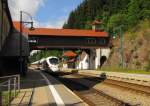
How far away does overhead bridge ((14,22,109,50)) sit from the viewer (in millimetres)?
91812

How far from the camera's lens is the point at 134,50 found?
82.8 meters

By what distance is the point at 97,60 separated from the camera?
3767 inches

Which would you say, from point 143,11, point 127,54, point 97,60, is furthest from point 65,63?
point 127,54

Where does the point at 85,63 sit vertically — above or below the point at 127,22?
below

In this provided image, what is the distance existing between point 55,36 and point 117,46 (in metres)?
14.3

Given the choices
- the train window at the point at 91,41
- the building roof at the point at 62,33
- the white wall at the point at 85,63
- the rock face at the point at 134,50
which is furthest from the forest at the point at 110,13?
the rock face at the point at 134,50

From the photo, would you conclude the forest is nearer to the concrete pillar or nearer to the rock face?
the concrete pillar

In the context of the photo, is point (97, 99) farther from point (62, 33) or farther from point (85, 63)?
point (85, 63)

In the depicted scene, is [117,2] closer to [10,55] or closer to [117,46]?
[117,46]

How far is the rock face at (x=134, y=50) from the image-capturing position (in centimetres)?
7737

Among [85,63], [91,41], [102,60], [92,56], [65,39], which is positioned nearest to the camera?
[65,39]

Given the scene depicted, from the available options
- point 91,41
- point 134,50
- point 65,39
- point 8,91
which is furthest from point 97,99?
point 91,41

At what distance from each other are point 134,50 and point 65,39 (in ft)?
58.5

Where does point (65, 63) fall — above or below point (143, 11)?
below
